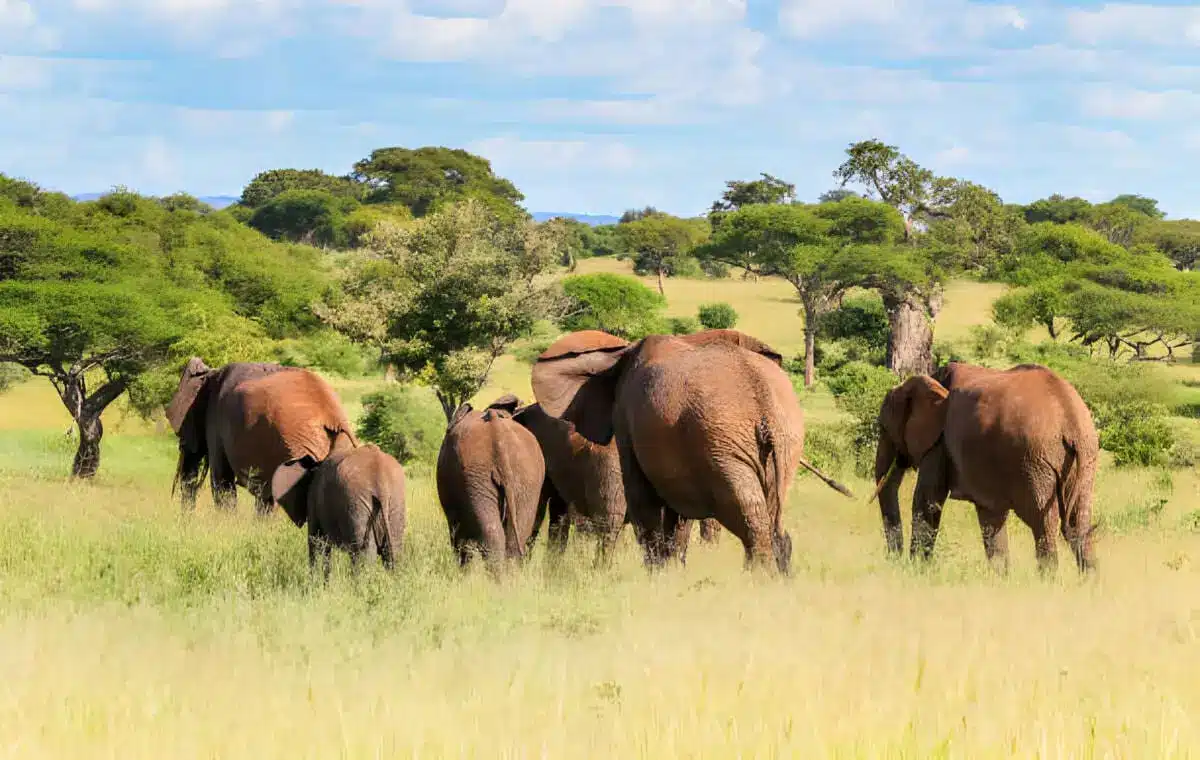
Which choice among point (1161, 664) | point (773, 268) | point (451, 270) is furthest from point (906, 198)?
point (1161, 664)

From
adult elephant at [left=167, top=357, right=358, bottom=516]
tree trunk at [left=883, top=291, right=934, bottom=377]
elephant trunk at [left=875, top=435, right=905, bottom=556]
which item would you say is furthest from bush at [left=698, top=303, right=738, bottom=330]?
elephant trunk at [left=875, top=435, right=905, bottom=556]

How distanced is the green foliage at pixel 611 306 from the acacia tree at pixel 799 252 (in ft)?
12.8

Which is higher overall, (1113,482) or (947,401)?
(947,401)

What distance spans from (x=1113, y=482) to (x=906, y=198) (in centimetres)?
3613

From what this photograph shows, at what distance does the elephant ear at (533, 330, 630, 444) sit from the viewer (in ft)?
29.7

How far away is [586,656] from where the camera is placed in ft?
19.8

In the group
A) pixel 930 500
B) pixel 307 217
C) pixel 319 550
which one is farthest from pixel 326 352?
pixel 307 217

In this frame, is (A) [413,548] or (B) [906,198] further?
(B) [906,198]

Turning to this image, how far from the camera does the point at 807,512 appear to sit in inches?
578

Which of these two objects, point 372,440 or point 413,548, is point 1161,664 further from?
point 372,440

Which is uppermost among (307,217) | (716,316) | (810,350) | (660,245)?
(307,217)

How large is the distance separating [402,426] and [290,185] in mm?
74531

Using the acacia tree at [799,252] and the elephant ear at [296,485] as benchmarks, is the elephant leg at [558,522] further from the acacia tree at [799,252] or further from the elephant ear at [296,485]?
the acacia tree at [799,252]

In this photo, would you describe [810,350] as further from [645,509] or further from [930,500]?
[645,509]
